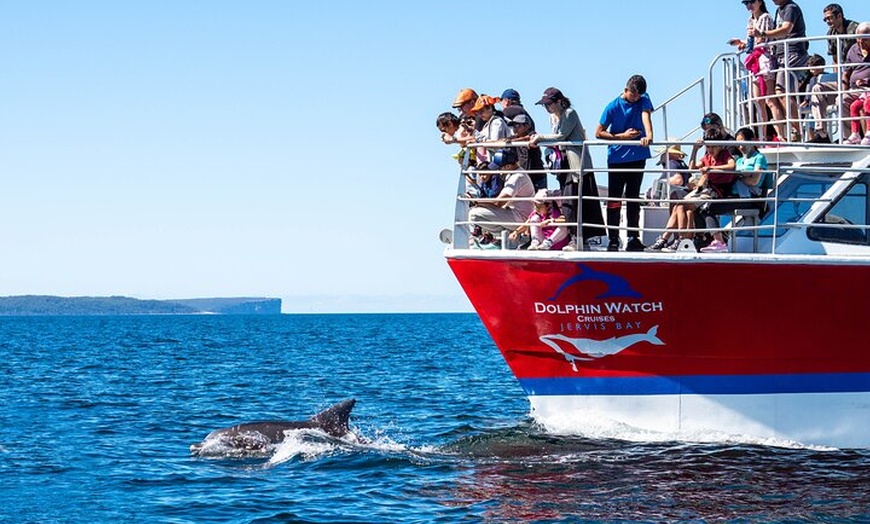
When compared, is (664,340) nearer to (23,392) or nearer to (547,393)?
(547,393)

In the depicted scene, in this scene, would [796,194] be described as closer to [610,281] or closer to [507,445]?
[610,281]

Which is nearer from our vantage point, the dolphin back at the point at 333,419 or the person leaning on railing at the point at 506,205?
the person leaning on railing at the point at 506,205

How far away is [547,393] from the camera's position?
15977mm

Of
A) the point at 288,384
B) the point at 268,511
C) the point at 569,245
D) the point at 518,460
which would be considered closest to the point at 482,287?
the point at 569,245

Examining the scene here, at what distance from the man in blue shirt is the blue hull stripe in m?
1.67

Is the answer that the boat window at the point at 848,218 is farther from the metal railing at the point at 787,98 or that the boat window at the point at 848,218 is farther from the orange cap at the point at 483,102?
the orange cap at the point at 483,102

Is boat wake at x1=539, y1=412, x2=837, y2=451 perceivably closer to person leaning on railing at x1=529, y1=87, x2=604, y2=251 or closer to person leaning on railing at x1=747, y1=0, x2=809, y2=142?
person leaning on railing at x1=529, y1=87, x2=604, y2=251

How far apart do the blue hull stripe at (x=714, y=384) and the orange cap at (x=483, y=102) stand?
12.0ft

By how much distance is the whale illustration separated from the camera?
15062 millimetres

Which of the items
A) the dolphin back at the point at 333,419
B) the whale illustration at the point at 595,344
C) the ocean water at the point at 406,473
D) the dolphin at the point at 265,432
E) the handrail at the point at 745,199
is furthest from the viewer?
the dolphin back at the point at 333,419

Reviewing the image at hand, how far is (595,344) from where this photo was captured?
1533 centimetres

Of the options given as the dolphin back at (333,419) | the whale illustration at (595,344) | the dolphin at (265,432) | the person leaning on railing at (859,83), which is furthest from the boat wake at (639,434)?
the person leaning on railing at (859,83)

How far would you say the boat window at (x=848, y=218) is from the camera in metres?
14.7

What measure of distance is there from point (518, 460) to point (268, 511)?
3.52 m
